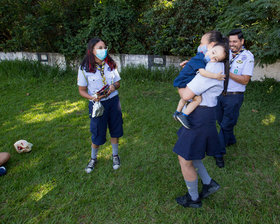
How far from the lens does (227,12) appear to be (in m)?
6.32

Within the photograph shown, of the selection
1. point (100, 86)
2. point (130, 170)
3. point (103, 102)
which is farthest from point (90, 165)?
point (100, 86)

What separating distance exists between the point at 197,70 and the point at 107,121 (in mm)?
1544

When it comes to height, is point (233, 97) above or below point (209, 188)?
above

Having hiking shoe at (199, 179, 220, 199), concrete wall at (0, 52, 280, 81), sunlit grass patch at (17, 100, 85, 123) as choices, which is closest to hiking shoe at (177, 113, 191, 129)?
hiking shoe at (199, 179, 220, 199)

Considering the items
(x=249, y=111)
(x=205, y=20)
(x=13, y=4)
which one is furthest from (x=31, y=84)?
(x=249, y=111)

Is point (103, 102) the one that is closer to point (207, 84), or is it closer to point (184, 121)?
point (184, 121)

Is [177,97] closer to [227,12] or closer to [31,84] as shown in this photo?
[227,12]

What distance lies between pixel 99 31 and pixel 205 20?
3.55 metres

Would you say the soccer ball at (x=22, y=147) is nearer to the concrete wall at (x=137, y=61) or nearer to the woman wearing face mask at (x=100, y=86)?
the woman wearing face mask at (x=100, y=86)

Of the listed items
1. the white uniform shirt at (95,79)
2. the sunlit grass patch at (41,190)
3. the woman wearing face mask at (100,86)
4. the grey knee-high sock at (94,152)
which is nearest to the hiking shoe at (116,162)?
the woman wearing face mask at (100,86)

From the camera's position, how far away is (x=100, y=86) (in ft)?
9.60

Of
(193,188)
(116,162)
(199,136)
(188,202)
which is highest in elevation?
(199,136)

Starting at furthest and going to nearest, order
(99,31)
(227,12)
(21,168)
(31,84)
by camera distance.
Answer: (99,31), (31,84), (227,12), (21,168)

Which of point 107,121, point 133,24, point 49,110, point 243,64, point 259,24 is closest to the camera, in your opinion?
point 243,64
